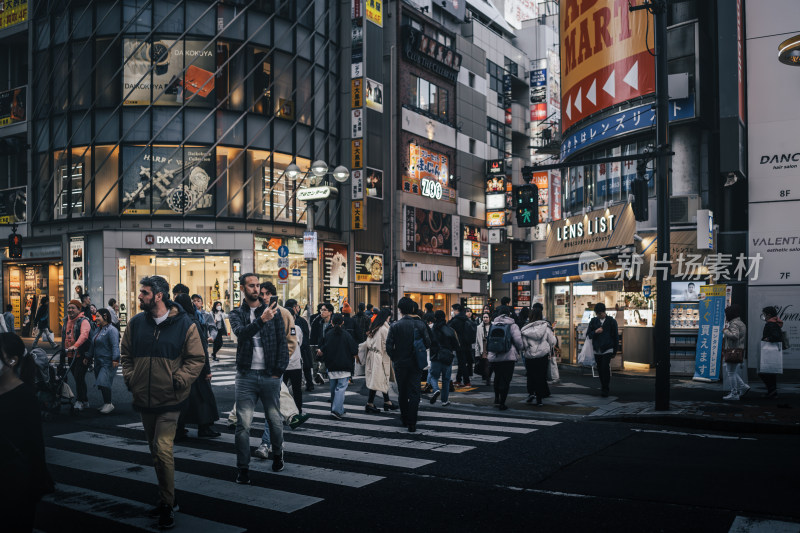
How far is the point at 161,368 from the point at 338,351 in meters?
5.67

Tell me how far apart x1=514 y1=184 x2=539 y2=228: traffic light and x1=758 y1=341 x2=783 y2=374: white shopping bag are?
5430 mm

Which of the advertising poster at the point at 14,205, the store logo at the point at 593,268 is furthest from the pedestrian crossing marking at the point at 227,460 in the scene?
the advertising poster at the point at 14,205

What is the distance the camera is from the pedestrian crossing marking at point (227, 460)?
7320 millimetres

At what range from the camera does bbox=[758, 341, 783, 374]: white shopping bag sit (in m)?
13.4

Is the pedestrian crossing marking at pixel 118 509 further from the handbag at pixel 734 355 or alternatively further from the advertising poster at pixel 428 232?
the advertising poster at pixel 428 232

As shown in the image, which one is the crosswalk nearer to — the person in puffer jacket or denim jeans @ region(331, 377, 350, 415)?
denim jeans @ region(331, 377, 350, 415)

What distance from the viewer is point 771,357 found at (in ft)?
44.2

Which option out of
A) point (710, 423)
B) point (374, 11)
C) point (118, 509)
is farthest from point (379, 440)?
point (374, 11)

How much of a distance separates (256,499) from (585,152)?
20.0 metres

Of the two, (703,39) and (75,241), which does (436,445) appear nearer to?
(703,39)

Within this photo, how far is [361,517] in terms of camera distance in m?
5.98

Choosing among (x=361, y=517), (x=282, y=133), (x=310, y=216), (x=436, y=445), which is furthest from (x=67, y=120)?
(x=361, y=517)

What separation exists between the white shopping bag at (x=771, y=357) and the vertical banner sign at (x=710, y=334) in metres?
3.04

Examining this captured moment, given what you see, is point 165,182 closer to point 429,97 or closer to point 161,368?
point 429,97
